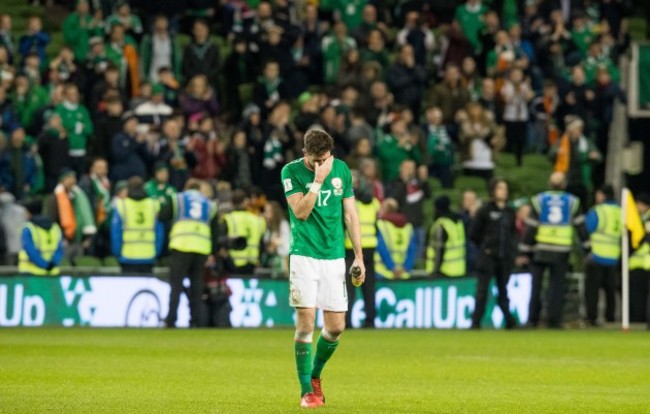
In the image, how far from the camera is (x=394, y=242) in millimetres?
26609

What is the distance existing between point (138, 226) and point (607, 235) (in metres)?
7.54

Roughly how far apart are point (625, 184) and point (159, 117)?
948cm

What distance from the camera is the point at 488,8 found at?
34250mm

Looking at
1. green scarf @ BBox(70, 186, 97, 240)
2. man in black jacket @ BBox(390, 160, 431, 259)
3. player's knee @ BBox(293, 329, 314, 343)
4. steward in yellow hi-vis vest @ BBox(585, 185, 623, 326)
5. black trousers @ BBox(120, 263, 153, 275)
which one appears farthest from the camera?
man in black jacket @ BBox(390, 160, 431, 259)

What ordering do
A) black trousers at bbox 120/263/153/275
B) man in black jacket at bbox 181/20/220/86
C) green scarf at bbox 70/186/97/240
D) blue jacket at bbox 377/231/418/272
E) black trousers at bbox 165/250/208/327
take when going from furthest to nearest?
man in black jacket at bbox 181/20/220/86 < blue jacket at bbox 377/231/418/272 < green scarf at bbox 70/186/97/240 < black trousers at bbox 120/263/153/275 < black trousers at bbox 165/250/208/327

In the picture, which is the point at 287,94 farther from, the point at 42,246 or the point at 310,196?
the point at 310,196

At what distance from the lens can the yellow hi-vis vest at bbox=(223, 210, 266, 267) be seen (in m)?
26.0

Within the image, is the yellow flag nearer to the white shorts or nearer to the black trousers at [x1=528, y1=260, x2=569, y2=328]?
the black trousers at [x1=528, y1=260, x2=569, y2=328]

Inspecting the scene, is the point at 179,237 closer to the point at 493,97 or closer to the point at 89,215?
the point at 89,215

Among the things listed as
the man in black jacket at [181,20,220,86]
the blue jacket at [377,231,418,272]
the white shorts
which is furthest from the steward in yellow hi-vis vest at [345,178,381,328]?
the white shorts

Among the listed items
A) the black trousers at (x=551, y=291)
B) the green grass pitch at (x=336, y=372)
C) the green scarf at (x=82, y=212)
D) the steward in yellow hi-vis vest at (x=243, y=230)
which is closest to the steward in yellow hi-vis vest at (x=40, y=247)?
the green scarf at (x=82, y=212)

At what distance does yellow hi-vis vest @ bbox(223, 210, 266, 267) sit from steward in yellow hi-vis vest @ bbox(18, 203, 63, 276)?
2678 millimetres

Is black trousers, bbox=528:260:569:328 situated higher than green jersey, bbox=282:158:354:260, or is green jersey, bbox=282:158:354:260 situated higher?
green jersey, bbox=282:158:354:260

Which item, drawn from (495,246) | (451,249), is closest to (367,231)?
(495,246)
